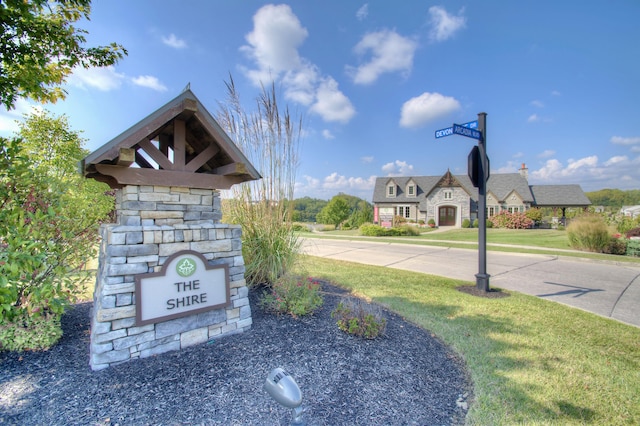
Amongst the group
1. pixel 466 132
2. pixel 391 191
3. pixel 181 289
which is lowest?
pixel 181 289

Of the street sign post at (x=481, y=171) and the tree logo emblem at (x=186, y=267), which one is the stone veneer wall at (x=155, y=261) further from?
the street sign post at (x=481, y=171)

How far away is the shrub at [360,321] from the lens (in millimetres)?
3301

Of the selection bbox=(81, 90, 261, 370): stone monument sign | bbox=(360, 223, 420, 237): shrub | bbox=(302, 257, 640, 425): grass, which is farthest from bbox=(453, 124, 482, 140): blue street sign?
bbox=(360, 223, 420, 237): shrub

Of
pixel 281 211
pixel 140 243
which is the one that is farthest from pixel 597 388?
pixel 140 243

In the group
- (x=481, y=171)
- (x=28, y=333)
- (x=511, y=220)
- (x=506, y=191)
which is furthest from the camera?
(x=506, y=191)

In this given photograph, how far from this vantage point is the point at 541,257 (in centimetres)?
945

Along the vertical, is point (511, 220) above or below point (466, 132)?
below

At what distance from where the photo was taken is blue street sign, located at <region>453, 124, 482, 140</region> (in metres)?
4.88

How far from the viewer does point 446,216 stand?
28.4 metres

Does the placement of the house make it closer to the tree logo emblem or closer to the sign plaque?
the sign plaque

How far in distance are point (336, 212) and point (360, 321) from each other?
26.6 meters

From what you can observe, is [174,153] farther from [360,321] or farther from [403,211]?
[403,211]

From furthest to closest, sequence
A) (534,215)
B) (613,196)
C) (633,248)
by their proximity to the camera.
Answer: (613,196), (534,215), (633,248)

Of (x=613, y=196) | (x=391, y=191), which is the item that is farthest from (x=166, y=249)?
(x=613, y=196)
